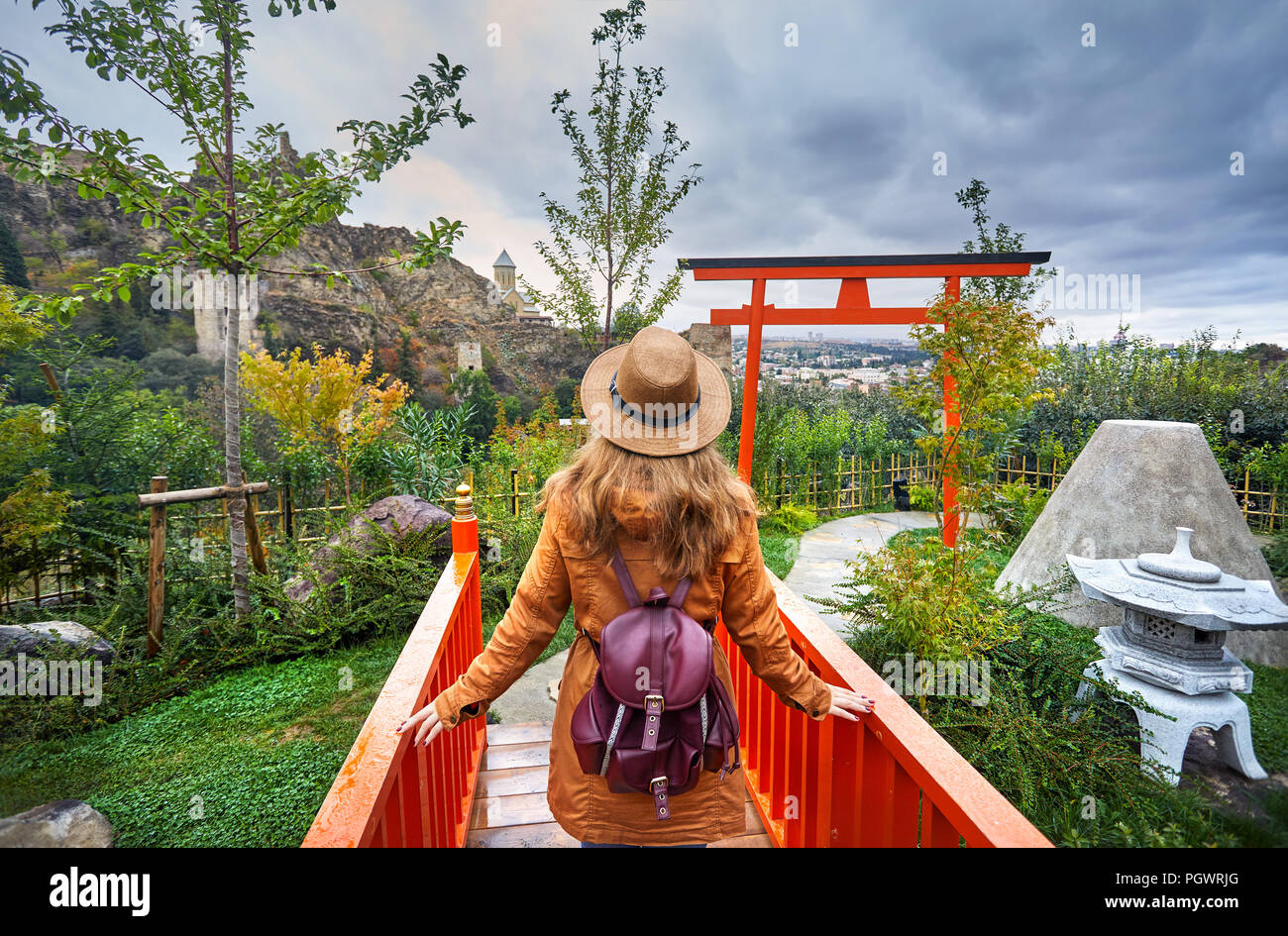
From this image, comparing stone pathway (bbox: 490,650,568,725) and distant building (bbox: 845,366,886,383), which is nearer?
stone pathway (bbox: 490,650,568,725)

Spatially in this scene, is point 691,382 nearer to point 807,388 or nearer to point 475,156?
point 475,156

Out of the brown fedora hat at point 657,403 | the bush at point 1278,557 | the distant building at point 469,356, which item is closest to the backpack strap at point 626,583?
the brown fedora hat at point 657,403

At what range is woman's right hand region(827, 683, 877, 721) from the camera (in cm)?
120

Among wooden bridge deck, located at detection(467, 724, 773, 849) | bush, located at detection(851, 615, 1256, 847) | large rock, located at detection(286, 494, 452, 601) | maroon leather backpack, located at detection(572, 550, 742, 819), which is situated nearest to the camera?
maroon leather backpack, located at detection(572, 550, 742, 819)

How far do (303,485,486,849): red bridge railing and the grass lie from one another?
1151 millimetres

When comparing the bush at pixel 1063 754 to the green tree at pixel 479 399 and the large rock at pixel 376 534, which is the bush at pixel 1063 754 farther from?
the green tree at pixel 479 399

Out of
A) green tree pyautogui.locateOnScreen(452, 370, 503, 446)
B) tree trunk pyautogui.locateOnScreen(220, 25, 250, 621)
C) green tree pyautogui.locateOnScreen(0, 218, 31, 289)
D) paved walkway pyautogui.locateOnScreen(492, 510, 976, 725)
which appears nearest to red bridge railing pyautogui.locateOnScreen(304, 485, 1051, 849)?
paved walkway pyautogui.locateOnScreen(492, 510, 976, 725)

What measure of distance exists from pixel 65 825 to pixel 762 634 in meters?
2.88

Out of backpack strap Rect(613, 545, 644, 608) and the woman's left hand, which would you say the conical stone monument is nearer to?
backpack strap Rect(613, 545, 644, 608)

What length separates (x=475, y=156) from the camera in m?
5.78

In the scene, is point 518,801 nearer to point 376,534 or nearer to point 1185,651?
point 1185,651

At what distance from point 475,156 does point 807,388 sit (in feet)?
33.8

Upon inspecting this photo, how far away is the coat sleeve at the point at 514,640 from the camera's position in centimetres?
114
